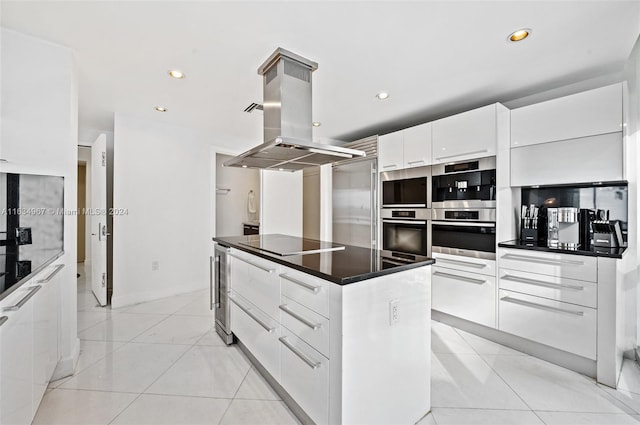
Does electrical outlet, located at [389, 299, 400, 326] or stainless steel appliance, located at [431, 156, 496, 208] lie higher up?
stainless steel appliance, located at [431, 156, 496, 208]

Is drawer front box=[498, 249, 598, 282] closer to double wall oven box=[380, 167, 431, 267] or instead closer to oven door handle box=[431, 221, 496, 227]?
oven door handle box=[431, 221, 496, 227]

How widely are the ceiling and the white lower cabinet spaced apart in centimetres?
180

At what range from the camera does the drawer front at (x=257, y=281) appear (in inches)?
71.6

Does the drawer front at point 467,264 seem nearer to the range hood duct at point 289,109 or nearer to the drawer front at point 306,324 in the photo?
the range hood duct at point 289,109

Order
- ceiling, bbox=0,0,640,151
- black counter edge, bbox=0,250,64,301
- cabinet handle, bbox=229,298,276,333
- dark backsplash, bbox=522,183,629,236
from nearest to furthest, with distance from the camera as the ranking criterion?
1. black counter edge, bbox=0,250,64,301
2. ceiling, bbox=0,0,640,151
3. cabinet handle, bbox=229,298,276,333
4. dark backsplash, bbox=522,183,629,236

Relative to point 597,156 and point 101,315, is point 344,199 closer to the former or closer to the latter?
point 597,156

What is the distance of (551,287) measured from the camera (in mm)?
2242

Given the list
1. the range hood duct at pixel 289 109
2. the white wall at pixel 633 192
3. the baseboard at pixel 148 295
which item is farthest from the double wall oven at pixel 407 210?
the baseboard at pixel 148 295

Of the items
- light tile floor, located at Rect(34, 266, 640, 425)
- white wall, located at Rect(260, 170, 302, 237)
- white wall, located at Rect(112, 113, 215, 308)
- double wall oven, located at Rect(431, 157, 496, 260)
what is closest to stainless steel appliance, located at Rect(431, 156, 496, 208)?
double wall oven, located at Rect(431, 157, 496, 260)

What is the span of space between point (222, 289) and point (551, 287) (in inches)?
107

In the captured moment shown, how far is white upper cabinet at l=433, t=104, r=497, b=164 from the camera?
2676 millimetres

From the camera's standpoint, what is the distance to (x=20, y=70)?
194 centimetres

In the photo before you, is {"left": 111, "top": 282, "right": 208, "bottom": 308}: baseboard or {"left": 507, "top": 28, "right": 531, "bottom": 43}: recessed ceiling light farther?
{"left": 111, "top": 282, "right": 208, "bottom": 308}: baseboard

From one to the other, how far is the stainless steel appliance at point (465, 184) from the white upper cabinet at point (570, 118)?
1.15ft
